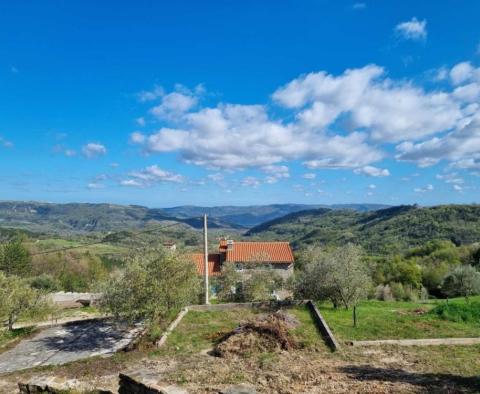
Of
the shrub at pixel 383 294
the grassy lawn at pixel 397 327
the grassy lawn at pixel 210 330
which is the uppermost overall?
the grassy lawn at pixel 397 327

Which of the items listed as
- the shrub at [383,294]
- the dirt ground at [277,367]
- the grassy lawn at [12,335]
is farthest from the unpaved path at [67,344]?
the shrub at [383,294]

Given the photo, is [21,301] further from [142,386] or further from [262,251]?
[262,251]

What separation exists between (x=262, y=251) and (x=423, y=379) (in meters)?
47.0

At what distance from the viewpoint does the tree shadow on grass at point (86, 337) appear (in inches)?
780

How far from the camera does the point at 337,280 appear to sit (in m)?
24.0

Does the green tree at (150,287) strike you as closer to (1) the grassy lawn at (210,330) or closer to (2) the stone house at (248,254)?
(1) the grassy lawn at (210,330)

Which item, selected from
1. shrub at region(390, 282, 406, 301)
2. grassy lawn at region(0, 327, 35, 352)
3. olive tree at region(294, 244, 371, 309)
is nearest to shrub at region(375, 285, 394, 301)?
shrub at region(390, 282, 406, 301)

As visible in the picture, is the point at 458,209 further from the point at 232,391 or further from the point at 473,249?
the point at 232,391

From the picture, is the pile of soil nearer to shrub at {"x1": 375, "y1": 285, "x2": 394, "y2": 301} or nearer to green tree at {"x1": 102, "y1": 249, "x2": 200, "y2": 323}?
green tree at {"x1": 102, "y1": 249, "x2": 200, "y2": 323}

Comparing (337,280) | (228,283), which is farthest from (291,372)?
(228,283)

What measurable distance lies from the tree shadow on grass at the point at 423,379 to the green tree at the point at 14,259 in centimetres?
6768

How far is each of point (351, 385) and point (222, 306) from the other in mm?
14509

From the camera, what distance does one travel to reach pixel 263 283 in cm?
2961

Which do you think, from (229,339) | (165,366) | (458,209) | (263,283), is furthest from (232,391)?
(458,209)
